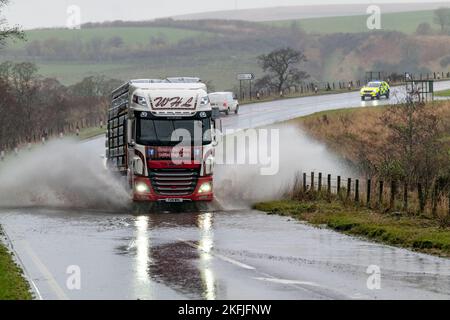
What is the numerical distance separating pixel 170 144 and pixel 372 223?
7.72m

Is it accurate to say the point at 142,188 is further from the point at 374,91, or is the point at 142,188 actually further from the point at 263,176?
the point at 374,91

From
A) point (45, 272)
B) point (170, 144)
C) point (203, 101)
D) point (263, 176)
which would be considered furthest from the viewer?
point (263, 176)

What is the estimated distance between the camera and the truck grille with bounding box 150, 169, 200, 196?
30.8m

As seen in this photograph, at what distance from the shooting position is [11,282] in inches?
635

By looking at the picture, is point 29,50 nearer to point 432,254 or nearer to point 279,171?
point 279,171

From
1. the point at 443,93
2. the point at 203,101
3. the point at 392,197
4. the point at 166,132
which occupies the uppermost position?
the point at 443,93

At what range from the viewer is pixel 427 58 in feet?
623

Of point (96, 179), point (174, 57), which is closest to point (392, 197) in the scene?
point (96, 179)

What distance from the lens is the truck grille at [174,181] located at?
30.8 meters

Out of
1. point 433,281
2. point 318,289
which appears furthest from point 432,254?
point 318,289

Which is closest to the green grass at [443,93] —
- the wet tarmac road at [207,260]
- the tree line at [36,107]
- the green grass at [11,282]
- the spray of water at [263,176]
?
the tree line at [36,107]

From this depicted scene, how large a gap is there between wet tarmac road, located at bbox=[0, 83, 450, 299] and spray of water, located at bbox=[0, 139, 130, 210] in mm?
5075
